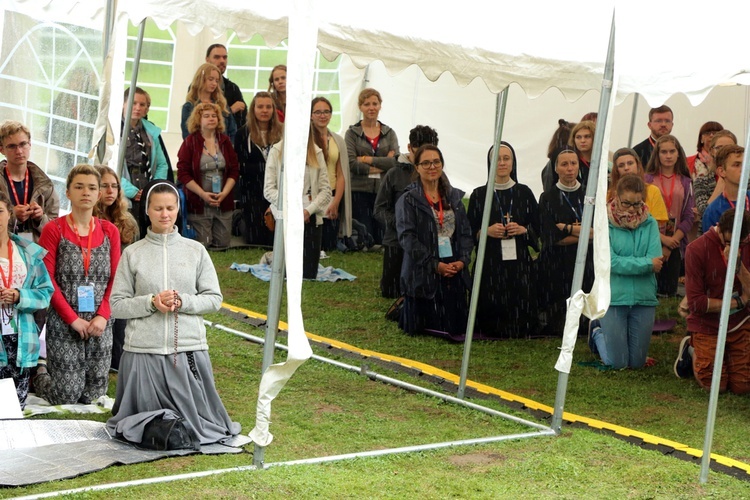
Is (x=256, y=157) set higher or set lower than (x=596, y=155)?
lower

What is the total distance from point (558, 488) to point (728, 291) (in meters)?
1.41

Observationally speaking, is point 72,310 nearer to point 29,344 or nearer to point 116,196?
point 29,344

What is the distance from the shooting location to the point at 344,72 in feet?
60.8

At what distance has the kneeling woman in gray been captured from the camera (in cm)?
669

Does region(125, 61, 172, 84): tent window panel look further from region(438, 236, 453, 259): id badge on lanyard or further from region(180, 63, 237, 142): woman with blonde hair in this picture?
region(438, 236, 453, 259): id badge on lanyard

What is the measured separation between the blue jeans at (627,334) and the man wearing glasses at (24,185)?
453 cm

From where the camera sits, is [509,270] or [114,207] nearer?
[114,207]

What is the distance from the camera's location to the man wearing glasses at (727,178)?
9310mm

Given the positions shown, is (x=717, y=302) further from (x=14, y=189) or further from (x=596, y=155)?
(x=14, y=189)

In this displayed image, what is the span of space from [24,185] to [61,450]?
8.01 ft

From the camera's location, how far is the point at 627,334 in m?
9.27

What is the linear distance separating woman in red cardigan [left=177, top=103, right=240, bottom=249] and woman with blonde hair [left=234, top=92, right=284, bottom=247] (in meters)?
0.40

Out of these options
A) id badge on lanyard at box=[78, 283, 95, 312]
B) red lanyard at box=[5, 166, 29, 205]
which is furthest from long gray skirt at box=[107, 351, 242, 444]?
red lanyard at box=[5, 166, 29, 205]

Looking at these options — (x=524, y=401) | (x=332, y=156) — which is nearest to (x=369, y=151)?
(x=332, y=156)
